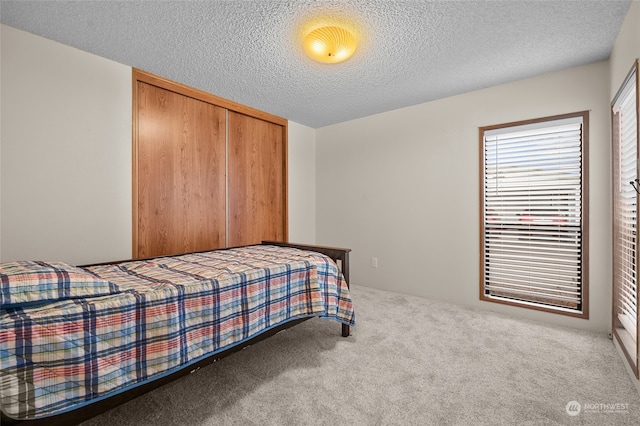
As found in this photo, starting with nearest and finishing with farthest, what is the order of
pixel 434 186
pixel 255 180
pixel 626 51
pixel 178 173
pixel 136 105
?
pixel 626 51 < pixel 136 105 < pixel 178 173 < pixel 434 186 < pixel 255 180

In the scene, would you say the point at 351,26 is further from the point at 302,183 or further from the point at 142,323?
the point at 302,183

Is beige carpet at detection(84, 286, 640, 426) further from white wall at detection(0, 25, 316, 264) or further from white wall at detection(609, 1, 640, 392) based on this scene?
white wall at detection(0, 25, 316, 264)

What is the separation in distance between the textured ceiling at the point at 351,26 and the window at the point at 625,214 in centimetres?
52

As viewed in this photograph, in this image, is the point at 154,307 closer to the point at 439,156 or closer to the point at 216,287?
the point at 216,287

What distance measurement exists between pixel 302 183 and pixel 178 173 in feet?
6.12

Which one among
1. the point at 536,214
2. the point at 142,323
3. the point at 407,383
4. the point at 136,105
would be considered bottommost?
the point at 407,383

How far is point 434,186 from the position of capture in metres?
3.46

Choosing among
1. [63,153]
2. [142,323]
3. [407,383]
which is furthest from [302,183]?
[142,323]

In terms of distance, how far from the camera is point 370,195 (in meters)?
4.02

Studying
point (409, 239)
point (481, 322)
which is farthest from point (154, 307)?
point (409, 239)

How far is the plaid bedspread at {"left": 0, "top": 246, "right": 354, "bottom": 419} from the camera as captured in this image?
1.04 meters

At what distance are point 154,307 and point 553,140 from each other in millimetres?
3470

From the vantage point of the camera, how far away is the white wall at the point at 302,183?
4.32m

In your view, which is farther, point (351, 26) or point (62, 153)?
point (62, 153)
